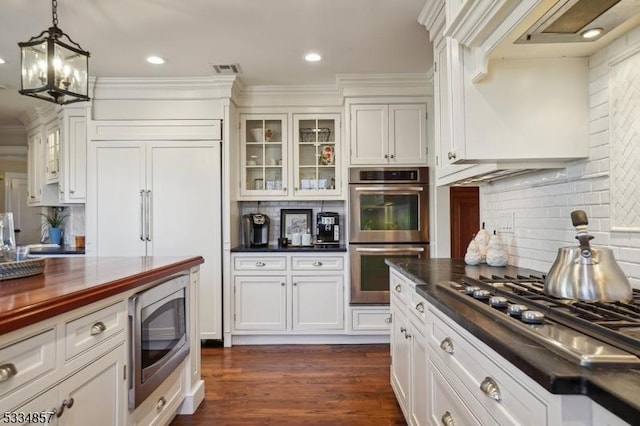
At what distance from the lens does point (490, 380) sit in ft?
3.18

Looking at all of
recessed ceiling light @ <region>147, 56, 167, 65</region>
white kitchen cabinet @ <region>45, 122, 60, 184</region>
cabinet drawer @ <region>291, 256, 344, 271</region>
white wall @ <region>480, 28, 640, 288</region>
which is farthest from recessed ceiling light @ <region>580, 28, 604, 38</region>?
white kitchen cabinet @ <region>45, 122, 60, 184</region>

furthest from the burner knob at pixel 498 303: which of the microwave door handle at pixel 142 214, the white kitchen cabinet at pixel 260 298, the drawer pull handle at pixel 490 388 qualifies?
the microwave door handle at pixel 142 214

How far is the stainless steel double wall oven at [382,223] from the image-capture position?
11.9ft

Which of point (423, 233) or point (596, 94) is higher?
point (596, 94)

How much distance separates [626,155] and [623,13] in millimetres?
481

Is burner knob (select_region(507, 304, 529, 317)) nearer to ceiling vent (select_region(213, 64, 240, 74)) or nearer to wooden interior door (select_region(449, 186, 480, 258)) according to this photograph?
ceiling vent (select_region(213, 64, 240, 74))

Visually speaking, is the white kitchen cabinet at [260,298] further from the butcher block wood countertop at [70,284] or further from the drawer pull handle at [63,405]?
the drawer pull handle at [63,405]

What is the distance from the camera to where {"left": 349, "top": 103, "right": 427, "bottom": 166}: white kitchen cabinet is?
12.1ft

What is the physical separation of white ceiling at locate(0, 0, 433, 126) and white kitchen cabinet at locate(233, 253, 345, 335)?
69.5 inches

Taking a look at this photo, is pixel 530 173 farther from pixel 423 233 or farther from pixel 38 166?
pixel 38 166

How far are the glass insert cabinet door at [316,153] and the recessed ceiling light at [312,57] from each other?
0.75 m

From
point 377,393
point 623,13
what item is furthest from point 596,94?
point 377,393

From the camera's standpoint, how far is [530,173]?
1.97m

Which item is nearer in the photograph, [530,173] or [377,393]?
[530,173]
